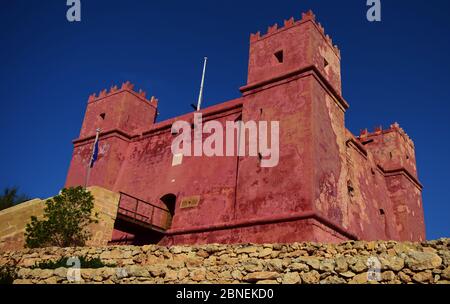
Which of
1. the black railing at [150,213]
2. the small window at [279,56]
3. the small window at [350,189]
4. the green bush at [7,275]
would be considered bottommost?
the green bush at [7,275]

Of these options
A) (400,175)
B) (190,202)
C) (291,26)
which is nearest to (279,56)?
(291,26)

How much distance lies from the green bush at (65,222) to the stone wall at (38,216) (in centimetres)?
29

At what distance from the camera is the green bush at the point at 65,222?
13.0 m

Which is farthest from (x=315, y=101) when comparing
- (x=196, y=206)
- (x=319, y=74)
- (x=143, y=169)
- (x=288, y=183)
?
(x=143, y=169)

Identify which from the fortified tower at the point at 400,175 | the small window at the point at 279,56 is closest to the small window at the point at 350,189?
the fortified tower at the point at 400,175

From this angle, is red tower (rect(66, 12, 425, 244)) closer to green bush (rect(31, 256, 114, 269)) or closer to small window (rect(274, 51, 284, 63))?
small window (rect(274, 51, 284, 63))

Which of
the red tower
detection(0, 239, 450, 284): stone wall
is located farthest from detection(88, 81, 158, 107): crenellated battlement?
detection(0, 239, 450, 284): stone wall

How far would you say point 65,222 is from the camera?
13094 millimetres

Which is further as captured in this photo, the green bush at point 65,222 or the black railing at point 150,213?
the black railing at point 150,213

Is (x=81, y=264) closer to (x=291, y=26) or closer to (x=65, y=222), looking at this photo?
(x=65, y=222)

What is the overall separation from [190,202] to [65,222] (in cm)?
481

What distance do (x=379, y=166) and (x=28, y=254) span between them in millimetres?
16672

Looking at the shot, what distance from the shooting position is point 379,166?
2152cm

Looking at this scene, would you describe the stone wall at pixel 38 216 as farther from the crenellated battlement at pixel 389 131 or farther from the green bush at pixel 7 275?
the crenellated battlement at pixel 389 131
